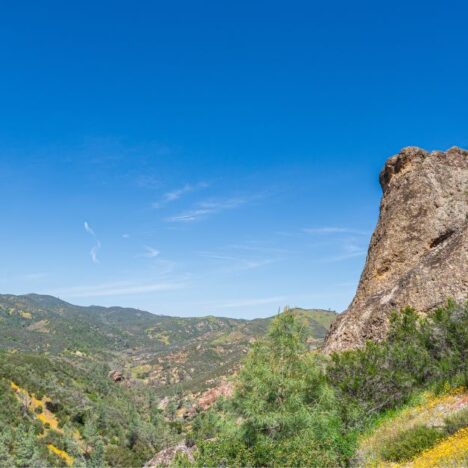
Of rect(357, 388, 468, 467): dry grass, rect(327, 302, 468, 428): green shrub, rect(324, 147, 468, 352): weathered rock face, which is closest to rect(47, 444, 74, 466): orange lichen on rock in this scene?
rect(324, 147, 468, 352): weathered rock face

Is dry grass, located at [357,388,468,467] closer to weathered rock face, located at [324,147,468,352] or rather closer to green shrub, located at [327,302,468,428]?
green shrub, located at [327,302,468,428]

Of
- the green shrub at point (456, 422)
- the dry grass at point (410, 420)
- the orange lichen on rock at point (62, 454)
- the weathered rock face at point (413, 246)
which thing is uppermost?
the weathered rock face at point (413, 246)

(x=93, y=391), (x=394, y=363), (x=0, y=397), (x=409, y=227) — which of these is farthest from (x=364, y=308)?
(x=93, y=391)

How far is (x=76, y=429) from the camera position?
9875cm

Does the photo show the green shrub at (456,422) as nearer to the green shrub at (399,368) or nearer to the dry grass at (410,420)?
the dry grass at (410,420)

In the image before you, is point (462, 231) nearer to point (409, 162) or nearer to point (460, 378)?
point (409, 162)

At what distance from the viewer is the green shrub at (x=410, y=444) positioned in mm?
11219

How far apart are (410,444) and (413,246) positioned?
2059 cm

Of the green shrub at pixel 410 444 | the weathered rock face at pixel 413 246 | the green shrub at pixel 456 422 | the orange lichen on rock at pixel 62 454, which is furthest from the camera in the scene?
the orange lichen on rock at pixel 62 454

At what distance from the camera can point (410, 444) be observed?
11.4 meters

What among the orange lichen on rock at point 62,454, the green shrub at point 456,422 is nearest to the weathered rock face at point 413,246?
the green shrub at point 456,422

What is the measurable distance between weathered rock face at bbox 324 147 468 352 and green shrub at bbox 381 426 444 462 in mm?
12528

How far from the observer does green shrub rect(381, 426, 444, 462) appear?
11219 mm

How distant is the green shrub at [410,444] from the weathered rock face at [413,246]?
41.1 ft
